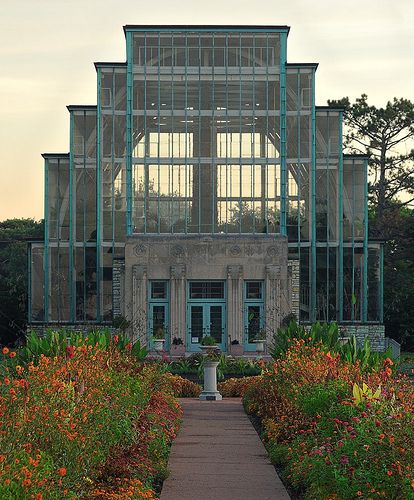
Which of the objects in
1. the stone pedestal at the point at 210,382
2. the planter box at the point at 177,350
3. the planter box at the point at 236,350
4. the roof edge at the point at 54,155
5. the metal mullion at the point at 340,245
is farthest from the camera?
the roof edge at the point at 54,155

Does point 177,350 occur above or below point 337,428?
below

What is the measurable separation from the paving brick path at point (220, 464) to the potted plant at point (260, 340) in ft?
79.2

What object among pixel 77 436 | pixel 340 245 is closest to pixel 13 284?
pixel 340 245

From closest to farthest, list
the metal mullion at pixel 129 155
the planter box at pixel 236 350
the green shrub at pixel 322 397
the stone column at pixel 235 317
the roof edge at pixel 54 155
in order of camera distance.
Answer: the green shrub at pixel 322 397
the planter box at pixel 236 350
the stone column at pixel 235 317
the metal mullion at pixel 129 155
the roof edge at pixel 54 155

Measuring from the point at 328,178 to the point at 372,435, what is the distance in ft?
133

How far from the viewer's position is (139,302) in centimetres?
4966

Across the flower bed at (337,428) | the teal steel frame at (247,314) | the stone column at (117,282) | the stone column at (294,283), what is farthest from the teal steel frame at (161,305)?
the flower bed at (337,428)

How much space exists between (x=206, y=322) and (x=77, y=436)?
3863 centimetres

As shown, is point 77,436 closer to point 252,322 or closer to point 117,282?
point 252,322

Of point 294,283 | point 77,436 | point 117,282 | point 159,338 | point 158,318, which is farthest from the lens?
point 117,282

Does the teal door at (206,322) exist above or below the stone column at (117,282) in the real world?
below

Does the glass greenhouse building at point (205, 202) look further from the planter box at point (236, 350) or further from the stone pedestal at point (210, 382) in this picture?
the stone pedestal at point (210, 382)

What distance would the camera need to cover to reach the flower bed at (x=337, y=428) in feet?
34.9

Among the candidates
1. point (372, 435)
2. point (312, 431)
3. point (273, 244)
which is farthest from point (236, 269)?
point (372, 435)
